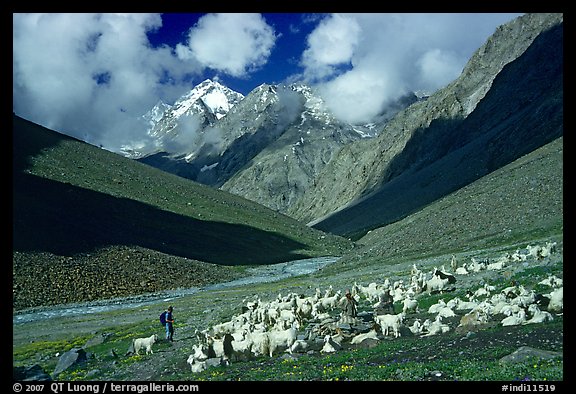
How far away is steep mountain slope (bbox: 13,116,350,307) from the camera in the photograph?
74938mm

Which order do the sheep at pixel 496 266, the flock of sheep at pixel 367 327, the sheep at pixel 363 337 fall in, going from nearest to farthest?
1. the flock of sheep at pixel 367 327
2. the sheep at pixel 363 337
3. the sheep at pixel 496 266

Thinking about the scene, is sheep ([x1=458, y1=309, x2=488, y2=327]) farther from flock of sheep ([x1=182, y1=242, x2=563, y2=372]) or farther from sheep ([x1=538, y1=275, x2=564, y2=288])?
sheep ([x1=538, y1=275, x2=564, y2=288])

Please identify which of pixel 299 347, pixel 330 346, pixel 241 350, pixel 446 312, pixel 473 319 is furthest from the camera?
pixel 446 312

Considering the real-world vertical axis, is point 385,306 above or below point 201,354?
above

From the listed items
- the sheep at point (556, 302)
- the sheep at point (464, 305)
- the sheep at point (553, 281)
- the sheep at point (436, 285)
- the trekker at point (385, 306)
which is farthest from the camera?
the sheep at point (436, 285)

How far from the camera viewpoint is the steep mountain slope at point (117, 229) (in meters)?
74.9

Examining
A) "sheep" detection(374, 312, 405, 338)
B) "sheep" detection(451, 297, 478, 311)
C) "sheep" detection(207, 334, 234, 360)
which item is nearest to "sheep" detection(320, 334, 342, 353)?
"sheep" detection(374, 312, 405, 338)

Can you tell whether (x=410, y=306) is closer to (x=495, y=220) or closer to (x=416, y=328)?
(x=416, y=328)

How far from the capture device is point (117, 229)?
108 m

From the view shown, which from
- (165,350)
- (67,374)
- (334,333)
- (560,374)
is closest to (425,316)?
(334,333)

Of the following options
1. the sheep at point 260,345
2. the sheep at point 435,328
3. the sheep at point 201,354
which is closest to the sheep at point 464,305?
the sheep at point 435,328

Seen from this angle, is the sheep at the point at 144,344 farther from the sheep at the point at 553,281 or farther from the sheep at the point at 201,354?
the sheep at the point at 553,281

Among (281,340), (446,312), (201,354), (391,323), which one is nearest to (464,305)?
(446,312)
